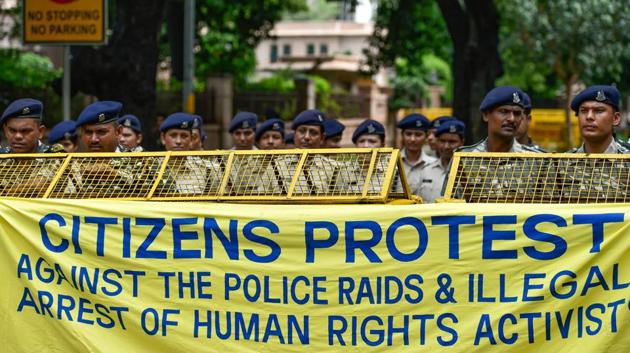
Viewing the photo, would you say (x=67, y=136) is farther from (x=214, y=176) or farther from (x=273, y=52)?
(x=273, y=52)

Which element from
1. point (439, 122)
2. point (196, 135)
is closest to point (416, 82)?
point (439, 122)

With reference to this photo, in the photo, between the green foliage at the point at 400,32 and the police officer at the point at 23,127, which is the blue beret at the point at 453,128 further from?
the green foliage at the point at 400,32

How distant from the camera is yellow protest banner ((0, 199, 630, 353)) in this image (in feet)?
18.1

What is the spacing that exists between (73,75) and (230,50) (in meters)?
19.2

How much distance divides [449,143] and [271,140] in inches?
61.7

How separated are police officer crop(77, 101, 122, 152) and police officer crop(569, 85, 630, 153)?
291 cm

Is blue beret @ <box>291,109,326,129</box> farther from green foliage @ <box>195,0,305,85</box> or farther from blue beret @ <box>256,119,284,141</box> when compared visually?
green foliage @ <box>195,0,305,85</box>

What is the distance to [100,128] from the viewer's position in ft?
25.6

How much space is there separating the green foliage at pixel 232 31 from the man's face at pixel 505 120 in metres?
22.5

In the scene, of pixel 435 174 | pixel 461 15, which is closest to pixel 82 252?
pixel 435 174

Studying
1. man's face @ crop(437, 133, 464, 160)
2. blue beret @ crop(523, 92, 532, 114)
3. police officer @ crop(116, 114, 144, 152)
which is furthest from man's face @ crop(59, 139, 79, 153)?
blue beret @ crop(523, 92, 532, 114)

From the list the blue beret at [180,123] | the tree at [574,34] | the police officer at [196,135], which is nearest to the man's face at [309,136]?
the police officer at [196,135]

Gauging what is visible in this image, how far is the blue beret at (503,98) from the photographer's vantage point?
23.5 feet

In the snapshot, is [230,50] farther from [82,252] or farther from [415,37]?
[82,252]
